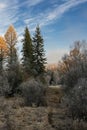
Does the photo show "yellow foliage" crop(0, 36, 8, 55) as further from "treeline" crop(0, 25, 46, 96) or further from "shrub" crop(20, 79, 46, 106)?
"shrub" crop(20, 79, 46, 106)

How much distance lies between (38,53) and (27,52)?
187 centimetres

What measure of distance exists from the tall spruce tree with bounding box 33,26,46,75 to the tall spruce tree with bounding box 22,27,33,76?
0.78 metres

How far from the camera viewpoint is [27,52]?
Result: 163 ft

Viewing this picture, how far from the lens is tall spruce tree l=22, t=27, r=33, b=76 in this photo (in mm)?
47156

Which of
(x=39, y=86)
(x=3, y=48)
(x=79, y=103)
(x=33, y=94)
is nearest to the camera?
(x=79, y=103)

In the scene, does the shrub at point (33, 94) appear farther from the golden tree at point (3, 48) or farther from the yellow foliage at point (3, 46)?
the yellow foliage at point (3, 46)

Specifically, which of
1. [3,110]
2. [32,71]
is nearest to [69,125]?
[3,110]

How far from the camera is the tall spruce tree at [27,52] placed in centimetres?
4716

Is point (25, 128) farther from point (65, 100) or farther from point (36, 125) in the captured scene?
point (65, 100)

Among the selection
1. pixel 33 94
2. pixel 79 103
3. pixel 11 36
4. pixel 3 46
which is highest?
pixel 11 36

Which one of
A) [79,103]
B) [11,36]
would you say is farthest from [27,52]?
[79,103]

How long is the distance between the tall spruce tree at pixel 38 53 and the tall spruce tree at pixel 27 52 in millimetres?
784

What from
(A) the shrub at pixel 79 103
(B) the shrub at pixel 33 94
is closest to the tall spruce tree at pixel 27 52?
(B) the shrub at pixel 33 94

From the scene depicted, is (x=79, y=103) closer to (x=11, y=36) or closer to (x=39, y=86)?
(x=39, y=86)
